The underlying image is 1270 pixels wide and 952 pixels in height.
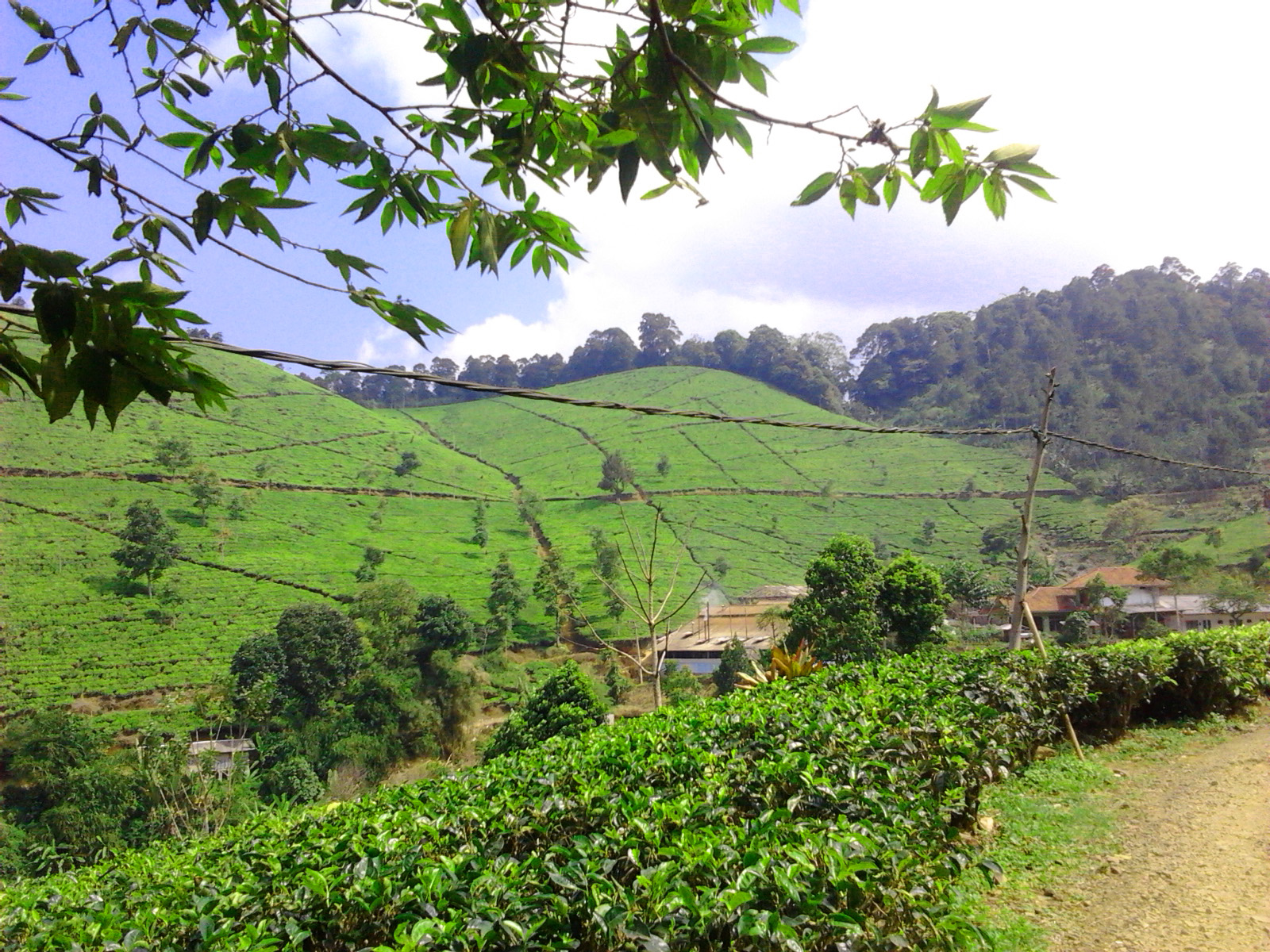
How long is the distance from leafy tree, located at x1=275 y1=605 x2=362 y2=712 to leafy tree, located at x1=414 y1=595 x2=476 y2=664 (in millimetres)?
2949

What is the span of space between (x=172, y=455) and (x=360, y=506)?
13.1 metres

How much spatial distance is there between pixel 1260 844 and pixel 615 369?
293ft

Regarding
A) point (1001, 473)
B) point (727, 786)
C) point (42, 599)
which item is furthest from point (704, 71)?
point (1001, 473)

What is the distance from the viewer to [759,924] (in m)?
1.75

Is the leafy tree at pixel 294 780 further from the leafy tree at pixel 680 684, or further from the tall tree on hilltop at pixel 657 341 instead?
the tall tree on hilltop at pixel 657 341

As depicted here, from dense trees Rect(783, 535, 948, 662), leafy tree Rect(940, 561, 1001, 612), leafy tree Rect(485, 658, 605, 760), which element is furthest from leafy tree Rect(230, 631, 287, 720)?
leafy tree Rect(940, 561, 1001, 612)

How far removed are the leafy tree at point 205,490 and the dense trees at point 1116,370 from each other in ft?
189

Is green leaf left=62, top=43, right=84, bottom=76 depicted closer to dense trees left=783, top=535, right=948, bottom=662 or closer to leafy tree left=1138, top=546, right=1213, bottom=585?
dense trees left=783, top=535, right=948, bottom=662

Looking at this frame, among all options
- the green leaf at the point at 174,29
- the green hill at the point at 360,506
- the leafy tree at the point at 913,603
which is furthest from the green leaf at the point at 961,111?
the green hill at the point at 360,506

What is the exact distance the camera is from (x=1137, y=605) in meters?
36.0

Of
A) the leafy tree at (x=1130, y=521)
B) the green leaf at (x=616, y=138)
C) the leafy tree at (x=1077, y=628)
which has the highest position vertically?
the green leaf at (x=616, y=138)

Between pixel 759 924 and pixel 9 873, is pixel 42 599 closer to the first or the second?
pixel 9 873

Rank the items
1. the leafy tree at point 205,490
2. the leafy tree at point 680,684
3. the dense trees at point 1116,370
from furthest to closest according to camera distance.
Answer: the dense trees at point 1116,370 < the leafy tree at point 205,490 < the leafy tree at point 680,684

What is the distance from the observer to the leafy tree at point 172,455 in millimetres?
52688
